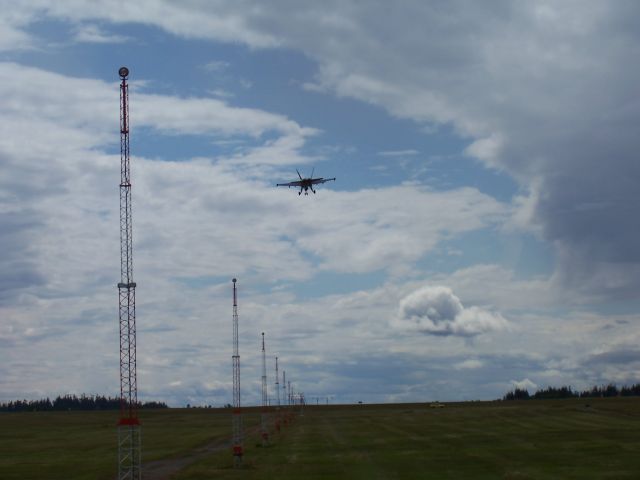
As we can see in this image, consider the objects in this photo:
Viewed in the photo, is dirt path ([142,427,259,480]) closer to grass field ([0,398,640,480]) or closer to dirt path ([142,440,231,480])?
dirt path ([142,440,231,480])

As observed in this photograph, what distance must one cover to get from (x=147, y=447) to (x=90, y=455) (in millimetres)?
14899

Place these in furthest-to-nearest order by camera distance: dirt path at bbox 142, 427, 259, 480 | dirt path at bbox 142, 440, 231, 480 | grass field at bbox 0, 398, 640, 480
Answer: dirt path at bbox 142, 427, 259, 480 → dirt path at bbox 142, 440, 231, 480 → grass field at bbox 0, 398, 640, 480

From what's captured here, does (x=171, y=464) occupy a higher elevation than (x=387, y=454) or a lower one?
lower

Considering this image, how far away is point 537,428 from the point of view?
12662cm

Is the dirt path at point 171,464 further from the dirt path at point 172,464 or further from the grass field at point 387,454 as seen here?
the grass field at point 387,454

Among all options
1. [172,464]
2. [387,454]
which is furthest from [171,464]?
[387,454]

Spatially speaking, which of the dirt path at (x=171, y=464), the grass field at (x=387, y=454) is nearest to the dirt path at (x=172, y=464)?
the dirt path at (x=171, y=464)

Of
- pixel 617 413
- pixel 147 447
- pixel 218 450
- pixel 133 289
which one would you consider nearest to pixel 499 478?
pixel 133 289

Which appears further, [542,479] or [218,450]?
[218,450]

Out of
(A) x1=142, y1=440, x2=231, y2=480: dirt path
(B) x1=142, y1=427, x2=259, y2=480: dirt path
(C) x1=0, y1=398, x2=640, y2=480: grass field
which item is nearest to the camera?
(C) x1=0, y1=398, x2=640, y2=480: grass field

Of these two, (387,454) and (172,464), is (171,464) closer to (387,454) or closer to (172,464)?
(172,464)

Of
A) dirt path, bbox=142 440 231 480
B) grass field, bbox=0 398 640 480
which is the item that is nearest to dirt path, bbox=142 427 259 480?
dirt path, bbox=142 440 231 480

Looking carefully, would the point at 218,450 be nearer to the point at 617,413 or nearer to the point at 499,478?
the point at 499,478

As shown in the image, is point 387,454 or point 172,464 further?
point 172,464
